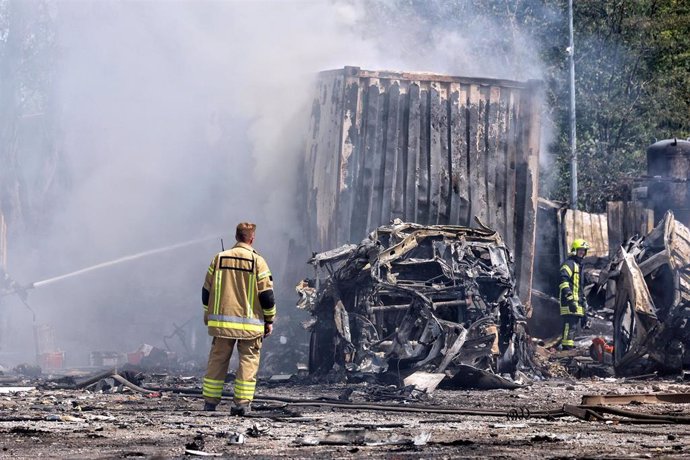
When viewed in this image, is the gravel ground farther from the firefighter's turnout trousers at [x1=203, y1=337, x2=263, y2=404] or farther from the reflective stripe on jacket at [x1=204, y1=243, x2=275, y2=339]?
the reflective stripe on jacket at [x1=204, y1=243, x2=275, y2=339]

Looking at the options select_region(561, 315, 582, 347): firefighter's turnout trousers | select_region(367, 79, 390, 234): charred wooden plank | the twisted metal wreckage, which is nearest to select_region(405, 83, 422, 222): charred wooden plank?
select_region(367, 79, 390, 234): charred wooden plank

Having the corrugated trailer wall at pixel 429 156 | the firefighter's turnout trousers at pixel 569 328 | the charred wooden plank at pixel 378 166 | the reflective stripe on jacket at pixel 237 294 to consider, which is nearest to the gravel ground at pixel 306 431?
the reflective stripe on jacket at pixel 237 294

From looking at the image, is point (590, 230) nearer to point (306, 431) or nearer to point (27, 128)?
point (27, 128)

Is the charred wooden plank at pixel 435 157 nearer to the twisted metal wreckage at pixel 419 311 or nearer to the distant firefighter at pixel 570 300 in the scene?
the distant firefighter at pixel 570 300

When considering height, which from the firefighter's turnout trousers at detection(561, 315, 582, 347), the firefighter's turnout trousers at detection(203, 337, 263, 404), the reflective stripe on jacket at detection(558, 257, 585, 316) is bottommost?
the firefighter's turnout trousers at detection(203, 337, 263, 404)

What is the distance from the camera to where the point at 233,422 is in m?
7.32

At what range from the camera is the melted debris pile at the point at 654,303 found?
1099 cm

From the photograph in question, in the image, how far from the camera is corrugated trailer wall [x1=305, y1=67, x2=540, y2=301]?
1322 centimetres

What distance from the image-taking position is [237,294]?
8336mm

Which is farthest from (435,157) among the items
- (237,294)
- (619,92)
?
(619,92)

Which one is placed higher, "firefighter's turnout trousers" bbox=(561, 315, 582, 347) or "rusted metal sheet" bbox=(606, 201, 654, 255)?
"rusted metal sheet" bbox=(606, 201, 654, 255)

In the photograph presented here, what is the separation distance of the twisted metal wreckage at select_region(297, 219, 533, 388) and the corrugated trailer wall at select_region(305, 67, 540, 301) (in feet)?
6.53

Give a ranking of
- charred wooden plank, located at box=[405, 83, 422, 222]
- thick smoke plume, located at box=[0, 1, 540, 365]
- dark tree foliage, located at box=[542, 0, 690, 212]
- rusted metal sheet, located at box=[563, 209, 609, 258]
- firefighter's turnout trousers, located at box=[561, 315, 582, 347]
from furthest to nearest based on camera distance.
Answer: dark tree foliage, located at box=[542, 0, 690, 212]
rusted metal sheet, located at box=[563, 209, 609, 258]
thick smoke plume, located at box=[0, 1, 540, 365]
charred wooden plank, located at box=[405, 83, 422, 222]
firefighter's turnout trousers, located at box=[561, 315, 582, 347]

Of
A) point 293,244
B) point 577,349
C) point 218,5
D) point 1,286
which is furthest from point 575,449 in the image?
point 218,5
